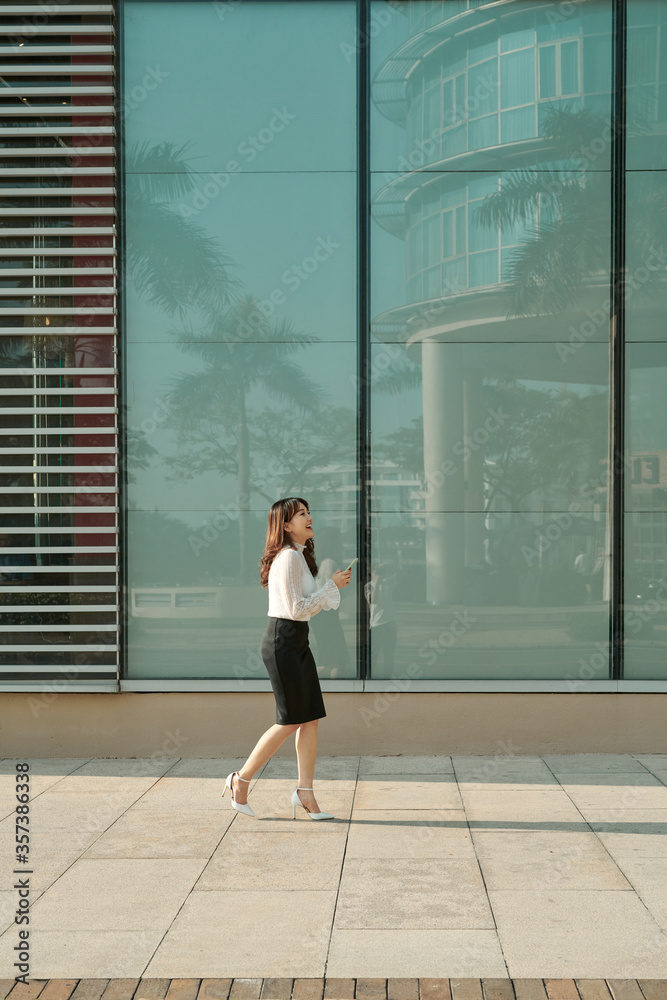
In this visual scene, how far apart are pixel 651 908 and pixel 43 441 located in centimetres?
584

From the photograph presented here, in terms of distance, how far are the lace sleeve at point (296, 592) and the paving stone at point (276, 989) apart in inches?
100

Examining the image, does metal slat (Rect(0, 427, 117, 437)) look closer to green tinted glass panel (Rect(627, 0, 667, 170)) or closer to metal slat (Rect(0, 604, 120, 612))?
metal slat (Rect(0, 604, 120, 612))

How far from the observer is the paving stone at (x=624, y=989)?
12.2 feet

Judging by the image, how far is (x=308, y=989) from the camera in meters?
3.82

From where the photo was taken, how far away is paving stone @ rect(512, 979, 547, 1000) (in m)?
3.75

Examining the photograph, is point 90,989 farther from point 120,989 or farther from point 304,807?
point 304,807

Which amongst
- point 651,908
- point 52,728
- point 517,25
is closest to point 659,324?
point 517,25

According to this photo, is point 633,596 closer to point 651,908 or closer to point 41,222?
point 651,908

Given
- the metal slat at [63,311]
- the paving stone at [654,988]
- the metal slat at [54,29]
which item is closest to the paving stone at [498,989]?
the paving stone at [654,988]

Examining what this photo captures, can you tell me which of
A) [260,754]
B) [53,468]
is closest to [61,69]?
[53,468]

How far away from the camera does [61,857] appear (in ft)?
18.0

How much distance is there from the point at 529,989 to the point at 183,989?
54.8 inches

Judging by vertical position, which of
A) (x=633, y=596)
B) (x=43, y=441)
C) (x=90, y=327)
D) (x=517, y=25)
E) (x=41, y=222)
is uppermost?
(x=517, y=25)

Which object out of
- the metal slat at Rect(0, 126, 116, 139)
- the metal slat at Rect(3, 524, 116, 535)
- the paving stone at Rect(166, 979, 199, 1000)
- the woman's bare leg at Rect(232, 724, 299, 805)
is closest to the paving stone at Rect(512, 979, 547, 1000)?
the paving stone at Rect(166, 979, 199, 1000)
